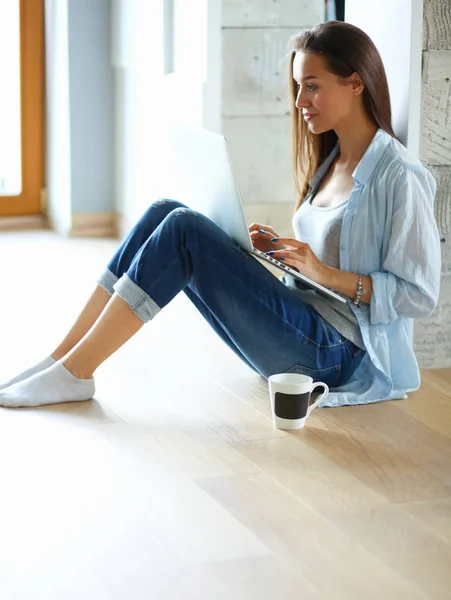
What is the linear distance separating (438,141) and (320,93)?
436 millimetres

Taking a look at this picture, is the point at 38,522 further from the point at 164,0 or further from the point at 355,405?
the point at 164,0

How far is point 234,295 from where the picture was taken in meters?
2.34

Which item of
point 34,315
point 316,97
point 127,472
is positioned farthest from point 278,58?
point 127,472

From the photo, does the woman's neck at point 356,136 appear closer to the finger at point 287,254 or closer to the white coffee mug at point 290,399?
the finger at point 287,254

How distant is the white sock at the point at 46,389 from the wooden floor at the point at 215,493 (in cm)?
4

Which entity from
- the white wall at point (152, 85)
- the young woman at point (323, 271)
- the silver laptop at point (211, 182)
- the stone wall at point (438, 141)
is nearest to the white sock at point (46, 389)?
the young woman at point (323, 271)

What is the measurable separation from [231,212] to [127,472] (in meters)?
0.63

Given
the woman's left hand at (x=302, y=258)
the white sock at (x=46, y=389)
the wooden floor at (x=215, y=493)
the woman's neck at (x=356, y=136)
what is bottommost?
the wooden floor at (x=215, y=493)

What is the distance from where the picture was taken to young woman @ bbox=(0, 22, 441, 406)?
2311 mm

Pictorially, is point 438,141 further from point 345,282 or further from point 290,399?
point 290,399

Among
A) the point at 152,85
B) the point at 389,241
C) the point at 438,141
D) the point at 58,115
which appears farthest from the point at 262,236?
the point at 58,115

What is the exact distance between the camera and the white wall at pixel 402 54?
2543mm

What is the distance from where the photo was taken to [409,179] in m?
2.31

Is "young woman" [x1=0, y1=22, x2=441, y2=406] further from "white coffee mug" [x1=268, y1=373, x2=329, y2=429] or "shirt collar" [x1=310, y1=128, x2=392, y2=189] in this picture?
"white coffee mug" [x1=268, y1=373, x2=329, y2=429]
